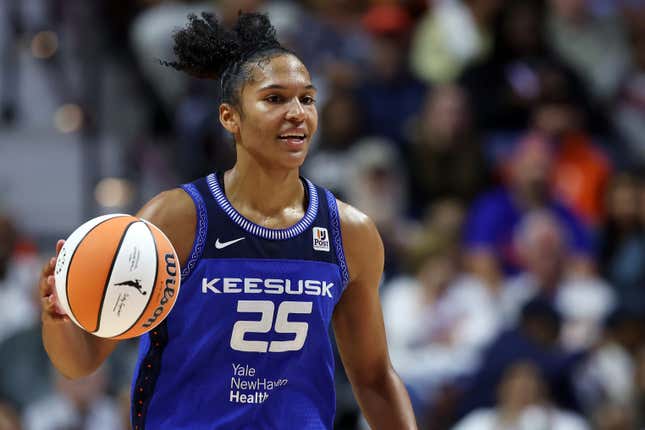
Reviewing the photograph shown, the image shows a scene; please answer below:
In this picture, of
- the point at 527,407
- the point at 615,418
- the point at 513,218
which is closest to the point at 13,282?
the point at 513,218

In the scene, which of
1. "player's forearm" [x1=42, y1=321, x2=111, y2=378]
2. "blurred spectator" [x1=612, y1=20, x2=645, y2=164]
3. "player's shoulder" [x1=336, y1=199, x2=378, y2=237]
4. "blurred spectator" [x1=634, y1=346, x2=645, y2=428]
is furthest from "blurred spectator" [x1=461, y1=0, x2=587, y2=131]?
"player's forearm" [x1=42, y1=321, x2=111, y2=378]

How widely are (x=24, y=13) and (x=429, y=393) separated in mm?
4619

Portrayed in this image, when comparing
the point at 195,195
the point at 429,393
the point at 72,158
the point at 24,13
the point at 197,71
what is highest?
the point at 24,13

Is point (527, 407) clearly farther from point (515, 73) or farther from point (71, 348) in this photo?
point (71, 348)

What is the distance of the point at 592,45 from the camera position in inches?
428

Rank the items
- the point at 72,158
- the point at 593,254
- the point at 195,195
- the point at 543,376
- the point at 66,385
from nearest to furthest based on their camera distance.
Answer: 1. the point at 195,195
2. the point at 543,376
3. the point at 66,385
4. the point at 593,254
5. the point at 72,158

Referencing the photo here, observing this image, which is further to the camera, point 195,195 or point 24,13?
point 24,13

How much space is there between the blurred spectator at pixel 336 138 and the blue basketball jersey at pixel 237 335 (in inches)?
212

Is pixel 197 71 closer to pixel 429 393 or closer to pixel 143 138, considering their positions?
pixel 429 393

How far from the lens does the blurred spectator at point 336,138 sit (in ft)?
32.9

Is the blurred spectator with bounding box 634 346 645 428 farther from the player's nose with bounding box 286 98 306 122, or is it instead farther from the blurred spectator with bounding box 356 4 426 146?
the player's nose with bounding box 286 98 306 122

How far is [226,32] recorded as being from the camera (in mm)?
4855

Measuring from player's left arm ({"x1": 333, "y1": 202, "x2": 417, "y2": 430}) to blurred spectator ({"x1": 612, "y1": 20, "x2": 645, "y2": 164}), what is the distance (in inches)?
243

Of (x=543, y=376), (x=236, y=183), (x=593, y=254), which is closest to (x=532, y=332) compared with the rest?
(x=543, y=376)
